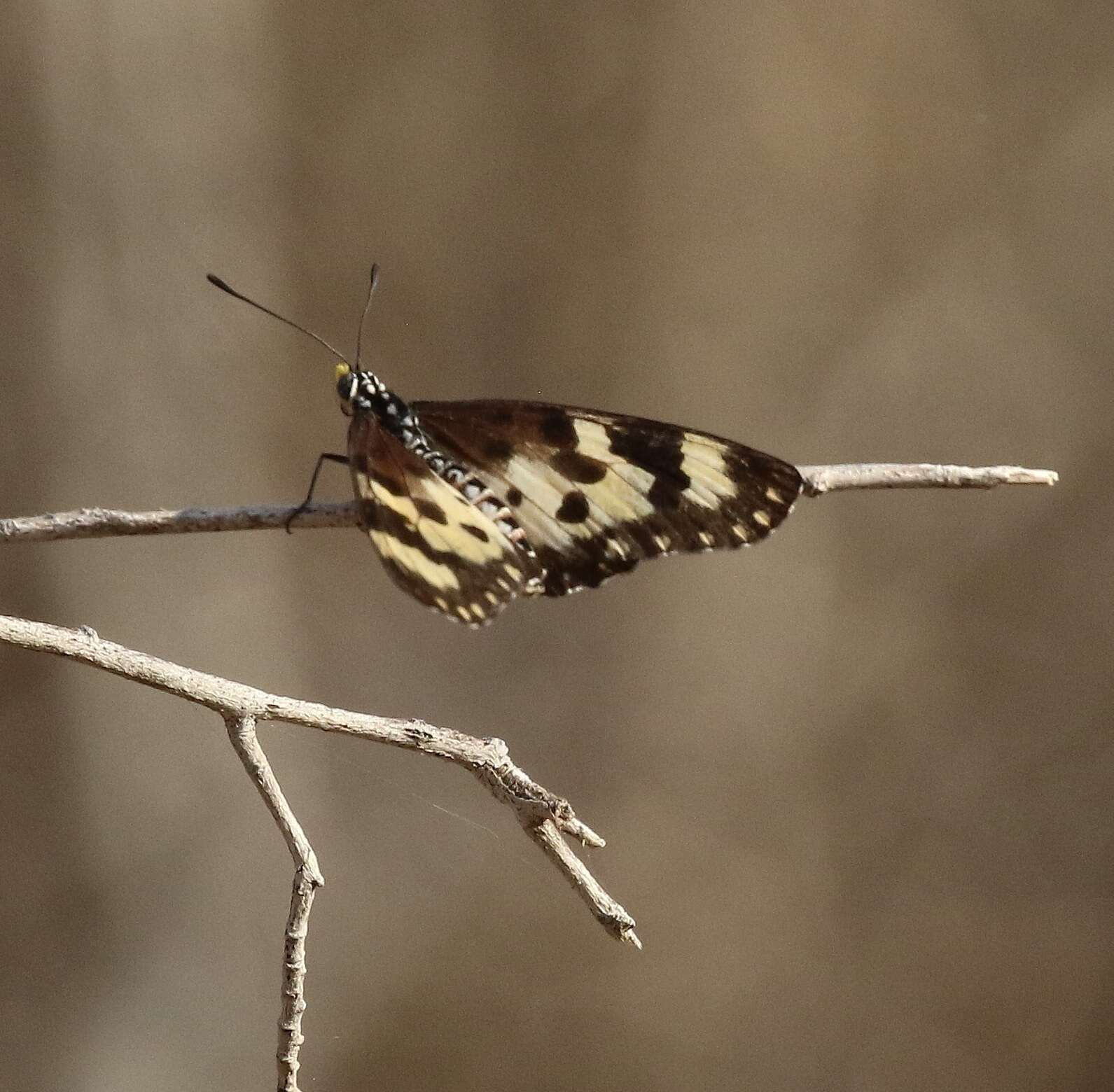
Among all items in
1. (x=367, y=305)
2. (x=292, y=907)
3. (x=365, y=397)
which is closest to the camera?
(x=292, y=907)

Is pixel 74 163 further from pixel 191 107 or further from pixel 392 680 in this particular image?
pixel 392 680

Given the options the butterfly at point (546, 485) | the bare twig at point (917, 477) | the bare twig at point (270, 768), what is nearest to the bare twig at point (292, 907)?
the bare twig at point (270, 768)

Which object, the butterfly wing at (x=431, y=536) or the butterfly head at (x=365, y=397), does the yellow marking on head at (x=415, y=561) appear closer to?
the butterfly wing at (x=431, y=536)

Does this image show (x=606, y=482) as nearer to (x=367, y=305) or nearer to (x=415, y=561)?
(x=415, y=561)

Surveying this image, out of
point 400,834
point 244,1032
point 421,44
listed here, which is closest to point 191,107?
point 421,44

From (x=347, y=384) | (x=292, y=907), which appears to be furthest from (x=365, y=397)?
(x=292, y=907)

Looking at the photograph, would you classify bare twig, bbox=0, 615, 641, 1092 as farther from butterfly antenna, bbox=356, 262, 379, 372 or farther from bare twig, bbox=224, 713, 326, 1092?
butterfly antenna, bbox=356, 262, 379, 372
